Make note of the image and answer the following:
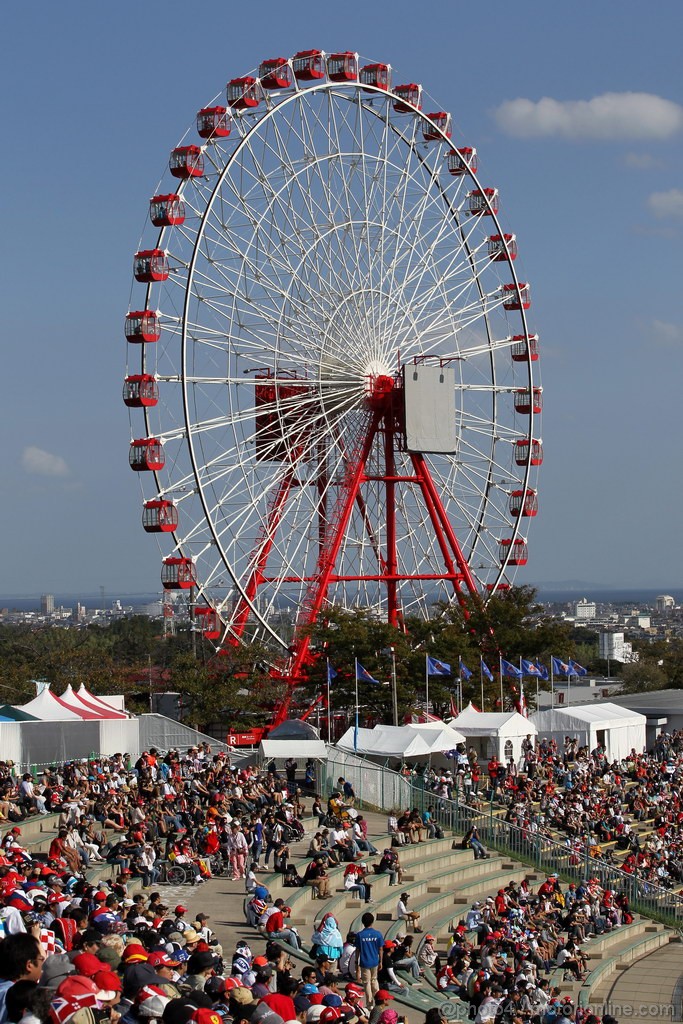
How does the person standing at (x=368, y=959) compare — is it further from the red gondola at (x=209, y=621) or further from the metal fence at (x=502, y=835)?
the red gondola at (x=209, y=621)

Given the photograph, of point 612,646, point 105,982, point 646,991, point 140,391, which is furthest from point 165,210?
point 612,646

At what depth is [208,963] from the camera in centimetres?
1487

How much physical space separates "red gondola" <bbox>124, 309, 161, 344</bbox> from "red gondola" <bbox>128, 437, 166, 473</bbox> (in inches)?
120

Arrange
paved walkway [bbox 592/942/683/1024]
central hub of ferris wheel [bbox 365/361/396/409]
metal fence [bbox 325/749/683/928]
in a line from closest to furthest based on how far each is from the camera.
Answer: paved walkway [bbox 592/942/683/1024] < metal fence [bbox 325/749/683/928] < central hub of ferris wheel [bbox 365/361/396/409]

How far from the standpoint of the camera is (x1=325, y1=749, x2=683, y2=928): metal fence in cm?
3152

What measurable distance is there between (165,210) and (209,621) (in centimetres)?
Result: 1290

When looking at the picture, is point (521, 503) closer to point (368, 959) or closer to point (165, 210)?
point (165, 210)

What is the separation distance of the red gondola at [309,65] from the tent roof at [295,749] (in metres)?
24.6

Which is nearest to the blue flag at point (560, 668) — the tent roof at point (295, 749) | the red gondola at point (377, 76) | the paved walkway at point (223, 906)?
the tent roof at point (295, 749)

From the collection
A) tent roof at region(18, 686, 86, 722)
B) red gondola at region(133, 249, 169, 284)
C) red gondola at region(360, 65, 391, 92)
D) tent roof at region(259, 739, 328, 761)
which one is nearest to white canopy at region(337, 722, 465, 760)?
tent roof at region(259, 739, 328, 761)

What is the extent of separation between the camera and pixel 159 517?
4406 cm

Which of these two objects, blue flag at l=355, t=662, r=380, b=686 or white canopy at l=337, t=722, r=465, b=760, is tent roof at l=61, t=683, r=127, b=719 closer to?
white canopy at l=337, t=722, r=465, b=760

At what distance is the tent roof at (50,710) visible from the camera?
36.2 metres

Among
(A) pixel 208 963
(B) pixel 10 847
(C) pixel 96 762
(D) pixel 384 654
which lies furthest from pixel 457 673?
(A) pixel 208 963
